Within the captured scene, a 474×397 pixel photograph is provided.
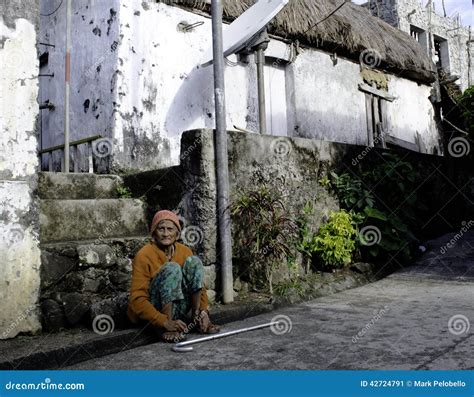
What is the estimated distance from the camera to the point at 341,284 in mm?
5266

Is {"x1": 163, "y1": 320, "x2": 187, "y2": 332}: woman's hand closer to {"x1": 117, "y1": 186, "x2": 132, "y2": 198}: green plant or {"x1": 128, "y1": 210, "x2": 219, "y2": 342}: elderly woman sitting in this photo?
{"x1": 128, "y1": 210, "x2": 219, "y2": 342}: elderly woman sitting

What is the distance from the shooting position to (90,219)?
4293 mm

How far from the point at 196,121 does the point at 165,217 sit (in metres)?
4.22

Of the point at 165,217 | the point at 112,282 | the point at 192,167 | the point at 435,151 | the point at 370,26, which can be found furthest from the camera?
the point at 435,151

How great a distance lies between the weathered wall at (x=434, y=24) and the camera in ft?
47.6

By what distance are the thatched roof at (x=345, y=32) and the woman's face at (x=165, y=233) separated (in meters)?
4.73

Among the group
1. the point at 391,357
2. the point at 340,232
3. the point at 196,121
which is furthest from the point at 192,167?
the point at 196,121

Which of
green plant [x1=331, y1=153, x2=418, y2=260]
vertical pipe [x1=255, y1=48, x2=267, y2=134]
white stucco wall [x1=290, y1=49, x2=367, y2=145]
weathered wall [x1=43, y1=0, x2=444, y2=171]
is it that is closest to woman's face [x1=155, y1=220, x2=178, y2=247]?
green plant [x1=331, y1=153, x2=418, y2=260]

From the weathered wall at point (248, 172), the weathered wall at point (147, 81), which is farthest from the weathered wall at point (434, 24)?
the weathered wall at point (248, 172)

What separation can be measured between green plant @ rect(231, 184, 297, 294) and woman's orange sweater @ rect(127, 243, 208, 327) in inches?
46.2

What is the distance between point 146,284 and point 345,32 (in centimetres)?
774

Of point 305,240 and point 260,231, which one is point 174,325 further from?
point 305,240

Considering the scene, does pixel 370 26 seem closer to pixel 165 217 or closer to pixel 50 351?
pixel 165 217

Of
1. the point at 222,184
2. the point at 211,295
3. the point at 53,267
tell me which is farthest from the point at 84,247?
the point at 222,184
